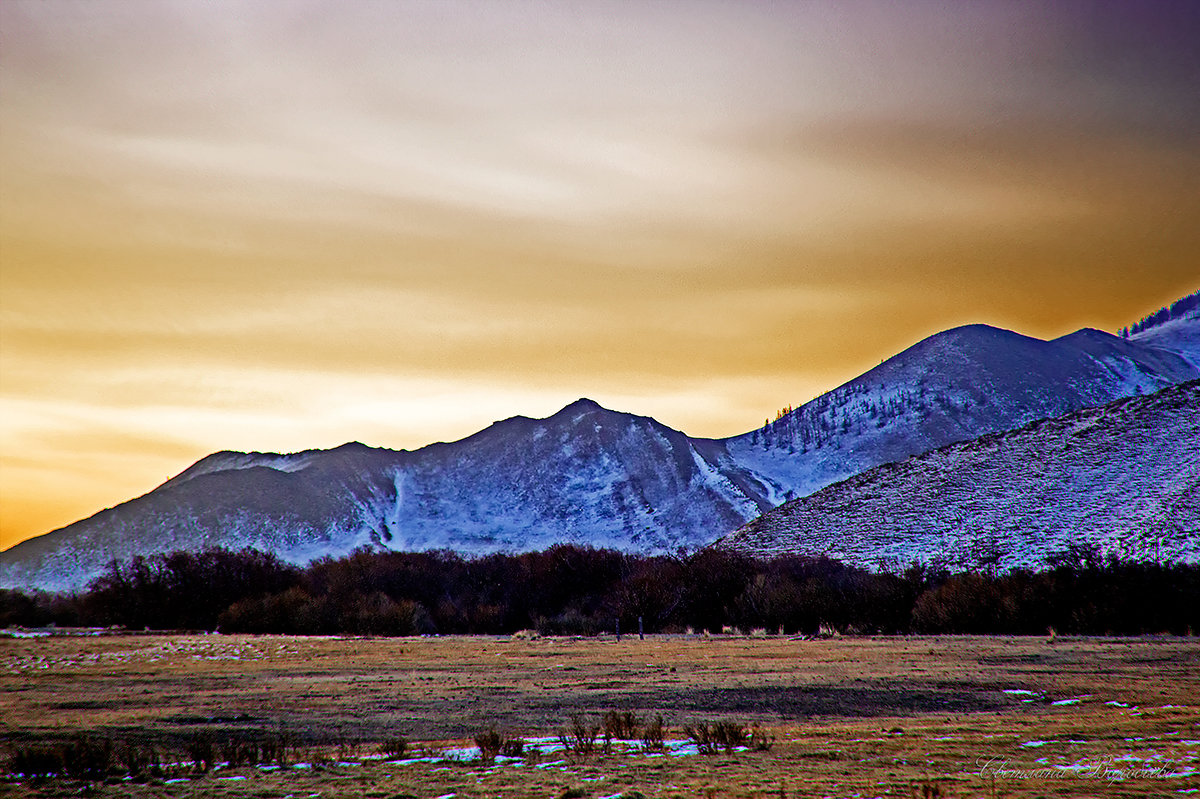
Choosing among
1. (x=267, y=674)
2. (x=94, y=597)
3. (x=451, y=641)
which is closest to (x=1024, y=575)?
(x=451, y=641)

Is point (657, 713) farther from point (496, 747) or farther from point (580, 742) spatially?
point (496, 747)

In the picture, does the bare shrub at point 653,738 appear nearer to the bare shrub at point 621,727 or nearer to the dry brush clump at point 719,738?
→ the bare shrub at point 621,727

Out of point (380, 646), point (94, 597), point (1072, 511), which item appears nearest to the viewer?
point (380, 646)

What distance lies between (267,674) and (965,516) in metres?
63.2

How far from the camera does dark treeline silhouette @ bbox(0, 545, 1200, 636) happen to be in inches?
1924

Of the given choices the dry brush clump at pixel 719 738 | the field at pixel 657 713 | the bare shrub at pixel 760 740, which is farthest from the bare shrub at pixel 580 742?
the bare shrub at pixel 760 740

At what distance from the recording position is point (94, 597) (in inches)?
3238

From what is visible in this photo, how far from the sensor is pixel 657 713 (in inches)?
917

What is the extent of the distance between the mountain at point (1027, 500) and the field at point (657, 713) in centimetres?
3218

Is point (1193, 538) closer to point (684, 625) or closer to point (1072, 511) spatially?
point (1072, 511)

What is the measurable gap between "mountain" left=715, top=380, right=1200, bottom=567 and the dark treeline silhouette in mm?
6252

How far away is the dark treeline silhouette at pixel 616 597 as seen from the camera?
48.9 metres

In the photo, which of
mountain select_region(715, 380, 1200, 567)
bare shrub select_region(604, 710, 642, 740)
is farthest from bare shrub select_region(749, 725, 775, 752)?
mountain select_region(715, 380, 1200, 567)

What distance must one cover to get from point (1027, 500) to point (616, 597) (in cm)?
3754
